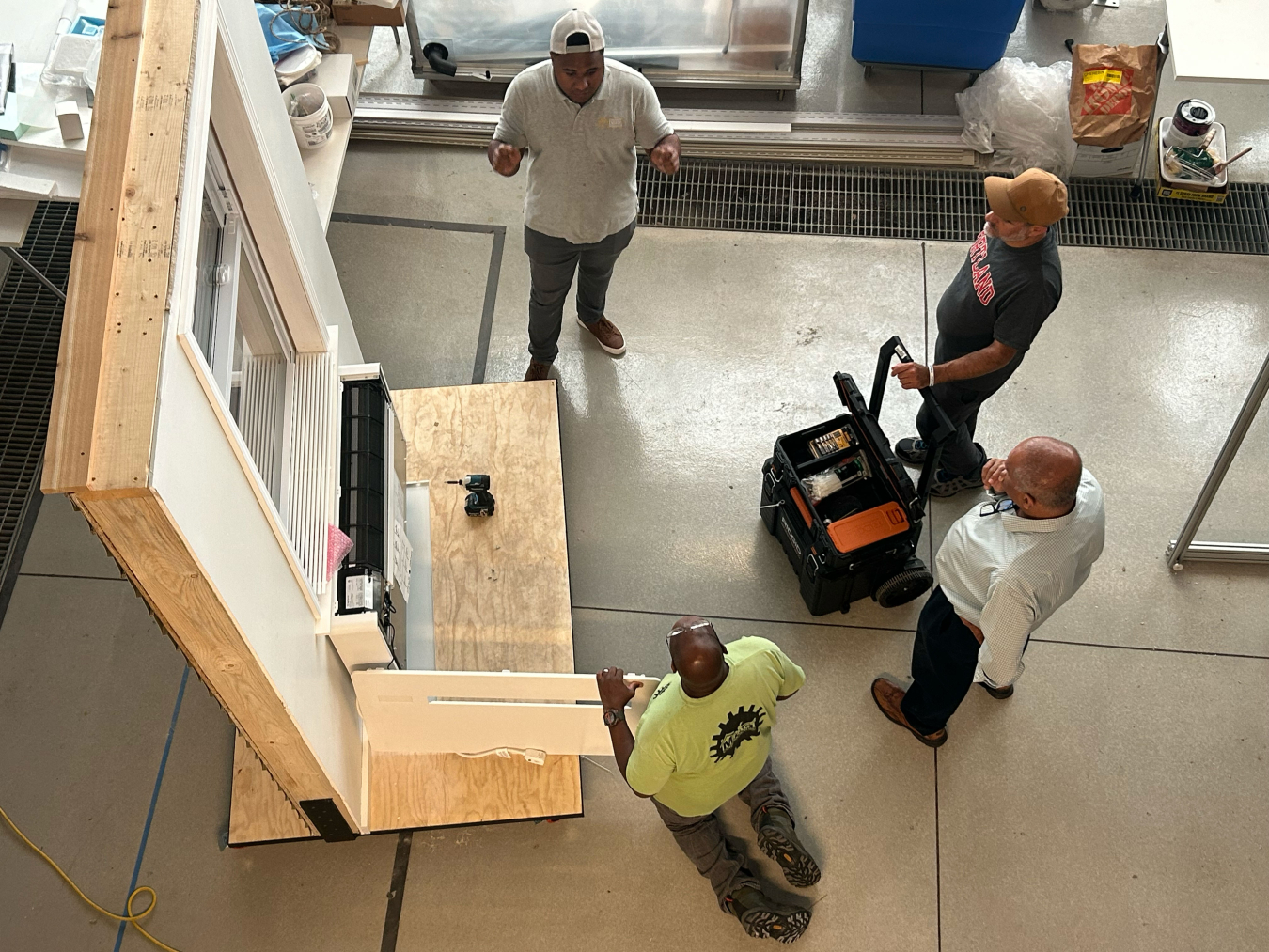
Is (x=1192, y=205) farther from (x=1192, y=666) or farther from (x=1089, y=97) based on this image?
(x=1192, y=666)

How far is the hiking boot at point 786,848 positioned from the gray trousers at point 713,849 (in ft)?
0.13

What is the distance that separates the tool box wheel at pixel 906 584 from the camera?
155 inches

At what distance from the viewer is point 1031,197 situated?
321 centimetres

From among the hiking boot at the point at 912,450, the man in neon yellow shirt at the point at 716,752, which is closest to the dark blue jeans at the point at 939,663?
the man in neon yellow shirt at the point at 716,752

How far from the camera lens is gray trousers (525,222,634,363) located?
3.99 metres

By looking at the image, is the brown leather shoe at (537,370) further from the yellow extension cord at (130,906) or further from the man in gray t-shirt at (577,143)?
the yellow extension cord at (130,906)

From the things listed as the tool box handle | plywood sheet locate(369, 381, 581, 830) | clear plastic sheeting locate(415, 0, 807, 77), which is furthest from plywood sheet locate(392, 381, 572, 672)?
clear plastic sheeting locate(415, 0, 807, 77)

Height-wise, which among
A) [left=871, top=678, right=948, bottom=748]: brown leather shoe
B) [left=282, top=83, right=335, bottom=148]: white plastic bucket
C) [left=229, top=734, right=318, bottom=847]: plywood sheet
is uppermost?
[left=282, top=83, right=335, bottom=148]: white plastic bucket

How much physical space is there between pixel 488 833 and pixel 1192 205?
4439 mm

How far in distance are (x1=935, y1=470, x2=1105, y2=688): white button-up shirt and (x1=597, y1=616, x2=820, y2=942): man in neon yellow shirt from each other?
0.56m

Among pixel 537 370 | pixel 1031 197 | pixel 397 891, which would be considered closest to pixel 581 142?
pixel 537 370

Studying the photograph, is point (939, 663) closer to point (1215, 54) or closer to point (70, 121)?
point (1215, 54)

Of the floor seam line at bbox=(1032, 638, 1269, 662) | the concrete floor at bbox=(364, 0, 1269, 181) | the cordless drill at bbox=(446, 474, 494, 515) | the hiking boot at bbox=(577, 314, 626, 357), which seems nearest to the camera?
the floor seam line at bbox=(1032, 638, 1269, 662)

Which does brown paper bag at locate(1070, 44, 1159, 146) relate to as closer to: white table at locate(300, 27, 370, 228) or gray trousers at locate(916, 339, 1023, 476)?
gray trousers at locate(916, 339, 1023, 476)
